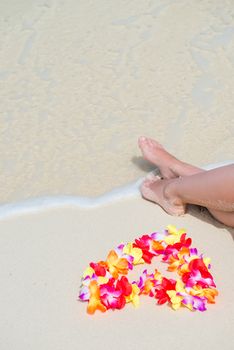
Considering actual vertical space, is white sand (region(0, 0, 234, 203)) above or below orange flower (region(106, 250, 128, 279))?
above

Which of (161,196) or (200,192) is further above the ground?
(161,196)

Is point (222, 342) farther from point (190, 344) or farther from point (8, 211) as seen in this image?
point (8, 211)

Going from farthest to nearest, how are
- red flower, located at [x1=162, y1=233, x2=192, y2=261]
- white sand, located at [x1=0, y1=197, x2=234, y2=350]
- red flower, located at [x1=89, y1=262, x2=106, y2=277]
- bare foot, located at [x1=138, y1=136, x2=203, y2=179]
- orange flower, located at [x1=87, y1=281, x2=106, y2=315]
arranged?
bare foot, located at [x1=138, y1=136, x2=203, y2=179], red flower, located at [x1=162, y1=233, x2=192, y2=261], red flower, located at [x1=89, y1=262, x2=106, y2=277], orange flower, located at [x1=87, y1=281, x2=106, y2=315], white sand, located at [x1=0, y1=197, x2=234, y2=350]

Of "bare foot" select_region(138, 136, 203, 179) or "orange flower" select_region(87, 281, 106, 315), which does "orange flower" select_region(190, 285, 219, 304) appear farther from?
"bare foot" select_region(138, 136, 203, 179)

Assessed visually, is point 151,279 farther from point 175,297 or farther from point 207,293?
point 207,293

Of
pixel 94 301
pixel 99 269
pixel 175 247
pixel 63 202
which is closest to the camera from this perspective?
pixel 94 301

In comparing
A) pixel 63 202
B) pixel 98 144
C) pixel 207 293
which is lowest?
pixel 207 293

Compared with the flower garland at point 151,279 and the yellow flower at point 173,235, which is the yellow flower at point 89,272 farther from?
the yellow flower at point 173,235

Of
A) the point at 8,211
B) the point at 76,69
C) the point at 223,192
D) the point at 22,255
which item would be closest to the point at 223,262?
the point at 223,192

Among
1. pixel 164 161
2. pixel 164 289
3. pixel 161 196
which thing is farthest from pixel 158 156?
pixel 164 289

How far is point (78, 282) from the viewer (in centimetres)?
299

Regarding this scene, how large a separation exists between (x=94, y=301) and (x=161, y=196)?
2.65 ft

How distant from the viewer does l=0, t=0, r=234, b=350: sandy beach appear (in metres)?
2.79

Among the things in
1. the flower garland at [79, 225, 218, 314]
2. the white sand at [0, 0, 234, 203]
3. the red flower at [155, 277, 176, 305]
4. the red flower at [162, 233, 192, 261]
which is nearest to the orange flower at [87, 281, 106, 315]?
the flower garland at [79, 225, 218, 314]
